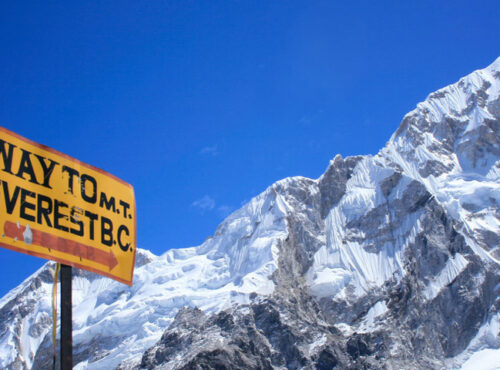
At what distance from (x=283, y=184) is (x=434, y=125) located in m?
42.0

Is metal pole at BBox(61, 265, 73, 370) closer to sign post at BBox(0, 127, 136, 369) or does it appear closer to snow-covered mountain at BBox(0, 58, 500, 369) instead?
sign post at BBox(0, 127, 136, 369)

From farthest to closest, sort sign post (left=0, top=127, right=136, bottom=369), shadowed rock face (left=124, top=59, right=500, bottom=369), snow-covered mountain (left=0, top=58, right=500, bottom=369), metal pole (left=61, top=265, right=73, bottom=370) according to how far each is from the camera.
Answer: snow-covered mountain (left=0, top=58, right=500, bottom=369), shadowed rock face (left=124, top=59, right=500, bottom=369), sign post (left=0, top=127, right=136, bottom=369), metal pole (left=61, top=265, right=73, bottom=370)

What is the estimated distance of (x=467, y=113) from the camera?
181125 mm

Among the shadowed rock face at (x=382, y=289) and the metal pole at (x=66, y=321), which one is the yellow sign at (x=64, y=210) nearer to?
the metal pole at (x=66, y=321)

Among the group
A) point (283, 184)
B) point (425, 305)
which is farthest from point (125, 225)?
point (283, 184)

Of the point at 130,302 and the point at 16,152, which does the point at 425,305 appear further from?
the point at 16,152

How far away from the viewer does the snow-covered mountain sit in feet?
430

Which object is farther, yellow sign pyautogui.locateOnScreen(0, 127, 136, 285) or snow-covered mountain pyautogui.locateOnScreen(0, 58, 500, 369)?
snow-covered mountain pyautogui.locateOnScreen(0, 58, 500, 369)

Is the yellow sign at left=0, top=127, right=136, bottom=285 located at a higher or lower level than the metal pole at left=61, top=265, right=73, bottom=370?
higher

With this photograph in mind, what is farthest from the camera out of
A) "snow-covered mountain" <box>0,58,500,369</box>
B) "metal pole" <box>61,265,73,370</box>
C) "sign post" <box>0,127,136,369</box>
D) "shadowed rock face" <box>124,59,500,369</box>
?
"snow-covered mountain" <box>0,58,500,369</box>

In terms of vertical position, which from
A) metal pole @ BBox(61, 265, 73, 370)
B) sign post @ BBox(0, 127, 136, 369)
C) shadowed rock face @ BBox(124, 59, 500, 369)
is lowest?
metal pole @ BBox(61, 265, 73, 370)

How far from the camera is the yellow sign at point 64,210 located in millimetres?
8453

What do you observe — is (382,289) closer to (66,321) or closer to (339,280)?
(339,280)

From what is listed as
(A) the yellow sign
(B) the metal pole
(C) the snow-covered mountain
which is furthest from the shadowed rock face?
(B) the metal pole
